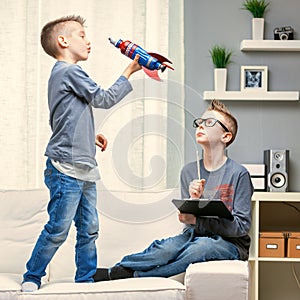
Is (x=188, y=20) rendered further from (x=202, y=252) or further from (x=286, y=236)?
(x=202, y=252)

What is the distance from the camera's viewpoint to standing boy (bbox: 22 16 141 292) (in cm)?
279

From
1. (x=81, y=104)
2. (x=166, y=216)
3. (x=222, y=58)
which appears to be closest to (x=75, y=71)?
(x=81, y=104)

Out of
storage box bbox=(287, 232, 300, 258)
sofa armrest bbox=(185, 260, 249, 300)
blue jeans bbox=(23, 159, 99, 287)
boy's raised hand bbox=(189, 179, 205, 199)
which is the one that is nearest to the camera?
sofa armrest bbox=(185, 260, 249, 300)

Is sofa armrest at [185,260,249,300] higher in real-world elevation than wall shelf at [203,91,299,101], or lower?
lower

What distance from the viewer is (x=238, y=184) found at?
10.1ft

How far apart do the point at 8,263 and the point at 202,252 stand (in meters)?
0.91

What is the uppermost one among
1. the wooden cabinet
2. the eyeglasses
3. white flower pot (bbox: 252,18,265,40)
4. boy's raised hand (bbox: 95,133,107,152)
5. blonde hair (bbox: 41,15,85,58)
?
white flower pot (bbox: 252,18,265,40)

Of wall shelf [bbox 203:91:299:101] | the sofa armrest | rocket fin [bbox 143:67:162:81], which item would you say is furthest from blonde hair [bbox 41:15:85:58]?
wall shelf [bbox 203:91:299:101]

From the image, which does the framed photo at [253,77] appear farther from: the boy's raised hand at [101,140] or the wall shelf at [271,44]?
the boy's raised hand at [101,140]

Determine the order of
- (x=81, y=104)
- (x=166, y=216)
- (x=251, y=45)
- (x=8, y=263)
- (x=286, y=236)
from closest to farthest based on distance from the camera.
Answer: (x=81, y=104) → (x=166, y=216) → (x=8, y=263) → (x=286, y=236) → (x=251, y=45)

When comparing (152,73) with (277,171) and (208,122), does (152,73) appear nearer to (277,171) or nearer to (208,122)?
(208,122)

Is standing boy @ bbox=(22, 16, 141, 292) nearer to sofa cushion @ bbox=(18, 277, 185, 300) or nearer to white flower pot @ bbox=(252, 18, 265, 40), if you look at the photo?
sofa cushion @ bbox=(18, 277, 185, 300)

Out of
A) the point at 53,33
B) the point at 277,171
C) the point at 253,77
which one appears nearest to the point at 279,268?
the point at 277,171

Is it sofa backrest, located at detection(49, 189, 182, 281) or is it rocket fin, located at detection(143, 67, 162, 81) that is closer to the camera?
rocket fin, located at detection(143, 67, 162, 81)
